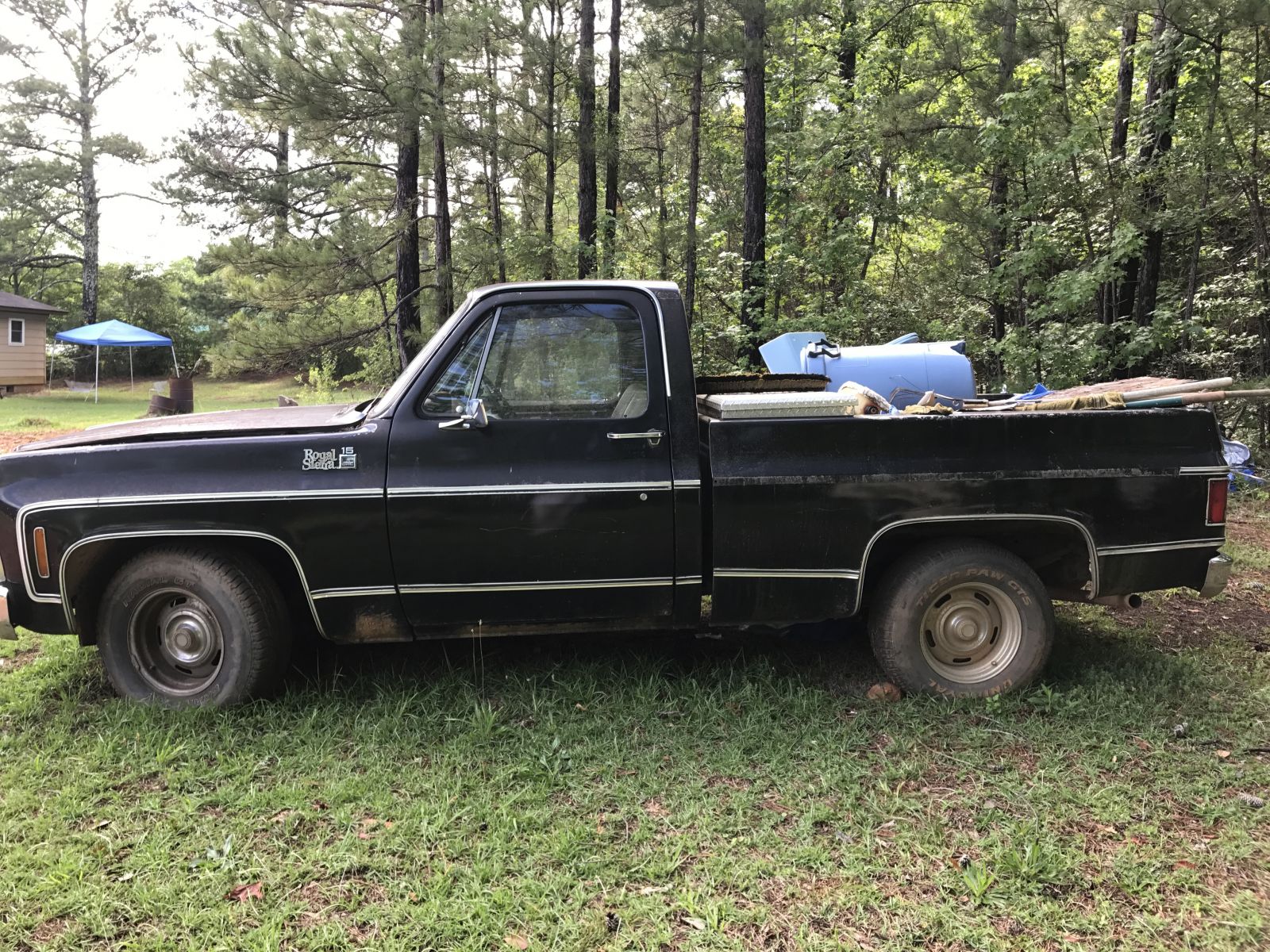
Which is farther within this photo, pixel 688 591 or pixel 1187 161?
pixel 1187 161

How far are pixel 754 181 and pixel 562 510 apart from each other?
9187 millimetres

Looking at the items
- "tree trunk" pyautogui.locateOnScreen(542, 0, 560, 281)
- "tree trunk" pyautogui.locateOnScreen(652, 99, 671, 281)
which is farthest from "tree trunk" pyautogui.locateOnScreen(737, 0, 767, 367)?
"tree trunk" pyautogui.locateOnScreen(652, 99, 671, 281)

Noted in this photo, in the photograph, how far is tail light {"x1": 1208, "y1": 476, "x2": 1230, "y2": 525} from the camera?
146 inches

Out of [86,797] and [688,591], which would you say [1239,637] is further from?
[86,797]

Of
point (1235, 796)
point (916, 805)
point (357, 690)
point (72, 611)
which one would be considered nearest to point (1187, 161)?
point (1235, 796)

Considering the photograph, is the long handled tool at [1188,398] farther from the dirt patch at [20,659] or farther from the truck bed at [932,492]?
the dirt patch at [20,659]

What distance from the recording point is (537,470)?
11.5ft

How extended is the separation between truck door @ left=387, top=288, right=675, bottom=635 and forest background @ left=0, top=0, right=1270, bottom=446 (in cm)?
776

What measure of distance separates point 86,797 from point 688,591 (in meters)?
2.51

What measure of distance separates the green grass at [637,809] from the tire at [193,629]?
14 cm

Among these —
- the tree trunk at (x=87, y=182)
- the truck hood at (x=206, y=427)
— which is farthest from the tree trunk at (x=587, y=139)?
the tree trunk at (x=87, y=182)

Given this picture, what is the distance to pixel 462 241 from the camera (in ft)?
51.2

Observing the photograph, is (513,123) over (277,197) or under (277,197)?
over

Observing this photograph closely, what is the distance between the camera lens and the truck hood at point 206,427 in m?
3.59
